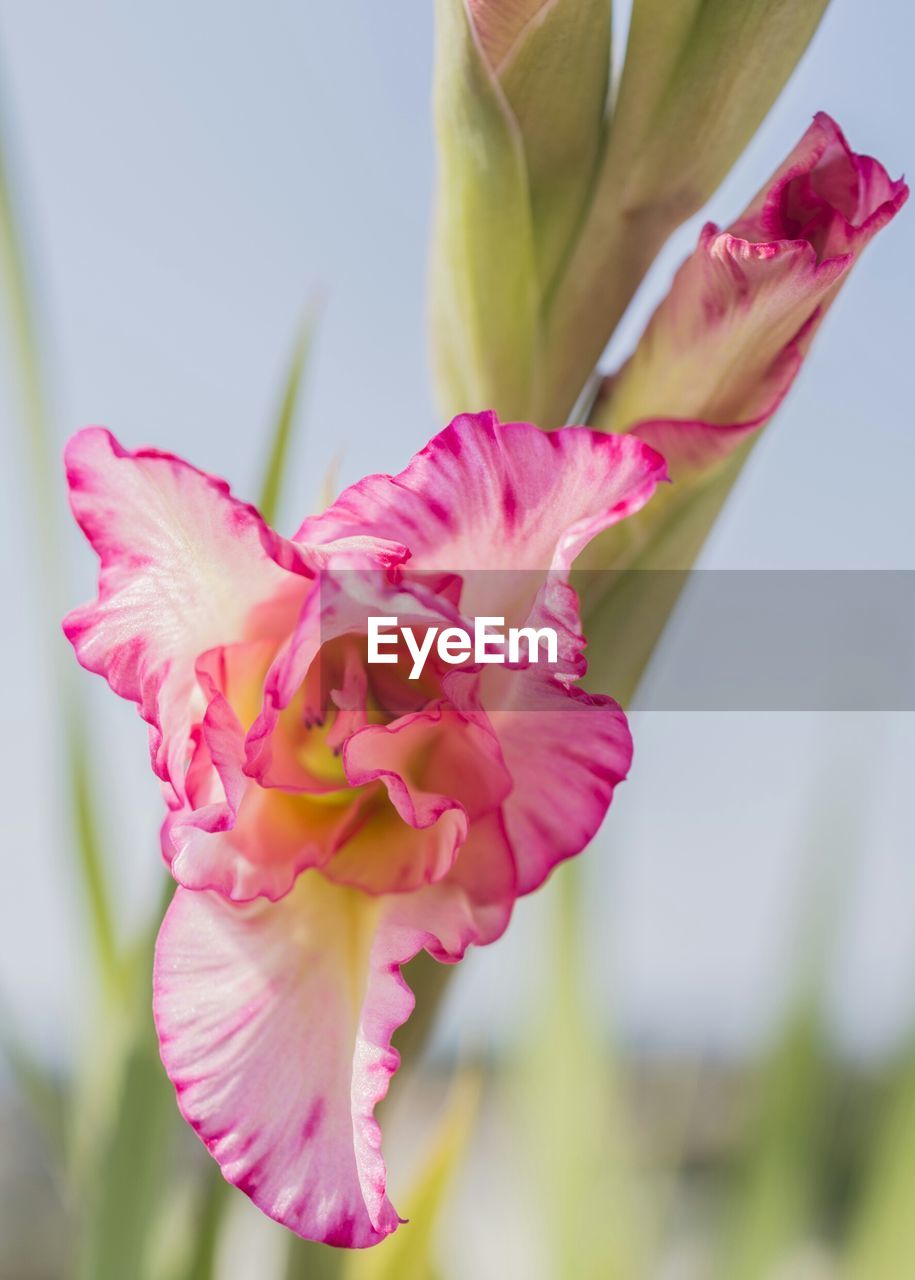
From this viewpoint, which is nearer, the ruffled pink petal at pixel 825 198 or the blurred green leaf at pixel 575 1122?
the ruffled pink petal at pixel 825 198

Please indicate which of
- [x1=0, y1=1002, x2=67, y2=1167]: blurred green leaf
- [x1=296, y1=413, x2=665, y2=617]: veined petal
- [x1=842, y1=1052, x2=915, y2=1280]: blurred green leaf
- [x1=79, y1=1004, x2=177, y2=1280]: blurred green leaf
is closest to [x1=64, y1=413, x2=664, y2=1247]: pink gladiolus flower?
[x1=296, y1=413, x2=665, y2=617]: veined petal

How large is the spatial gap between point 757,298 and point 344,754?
13 centimetres

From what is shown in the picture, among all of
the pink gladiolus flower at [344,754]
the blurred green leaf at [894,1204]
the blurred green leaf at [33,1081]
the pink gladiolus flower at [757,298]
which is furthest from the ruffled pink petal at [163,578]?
the blurred green leaf at [894,1204]

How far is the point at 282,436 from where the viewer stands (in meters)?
0.41

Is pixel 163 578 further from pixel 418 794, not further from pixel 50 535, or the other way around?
pixel 50 535

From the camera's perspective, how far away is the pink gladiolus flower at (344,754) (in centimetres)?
22

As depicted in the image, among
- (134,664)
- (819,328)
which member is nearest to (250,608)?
(134,664)

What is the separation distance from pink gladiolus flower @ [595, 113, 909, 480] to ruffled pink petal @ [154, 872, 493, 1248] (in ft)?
0.41

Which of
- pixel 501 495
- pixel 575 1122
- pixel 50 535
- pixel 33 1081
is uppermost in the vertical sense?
pixel 501 495

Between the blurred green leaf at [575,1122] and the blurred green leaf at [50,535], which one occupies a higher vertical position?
the blurred green leaf at [50,535]

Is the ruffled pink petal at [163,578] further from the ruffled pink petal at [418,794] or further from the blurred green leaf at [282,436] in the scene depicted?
the blurred green leaf at [282,436]

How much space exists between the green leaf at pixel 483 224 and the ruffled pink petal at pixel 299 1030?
140mm

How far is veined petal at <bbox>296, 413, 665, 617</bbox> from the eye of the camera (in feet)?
0.69

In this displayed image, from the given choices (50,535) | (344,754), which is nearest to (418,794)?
(344,754)
